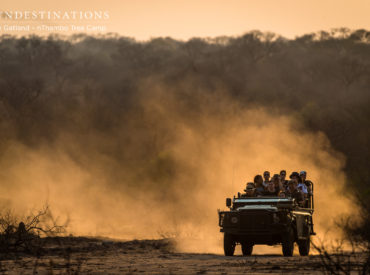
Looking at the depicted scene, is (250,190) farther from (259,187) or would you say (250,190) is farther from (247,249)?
(247,249)

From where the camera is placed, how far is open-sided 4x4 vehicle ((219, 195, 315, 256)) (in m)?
20.6

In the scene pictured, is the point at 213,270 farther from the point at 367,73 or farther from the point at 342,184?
the point at 367,73

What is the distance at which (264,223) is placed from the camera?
20.7m

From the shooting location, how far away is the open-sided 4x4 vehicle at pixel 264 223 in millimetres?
20594

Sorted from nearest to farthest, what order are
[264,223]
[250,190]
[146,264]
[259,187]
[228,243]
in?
[146,264] → [264,223] → [228,243] → [250,190] → [259,187]

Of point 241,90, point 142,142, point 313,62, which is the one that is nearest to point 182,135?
point 142,142

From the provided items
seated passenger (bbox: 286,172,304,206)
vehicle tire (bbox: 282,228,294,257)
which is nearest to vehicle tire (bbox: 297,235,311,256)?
seated passenger (bbox: 286,172,304,206)

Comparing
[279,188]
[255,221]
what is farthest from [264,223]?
[279,188]

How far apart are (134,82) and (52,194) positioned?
160 ft

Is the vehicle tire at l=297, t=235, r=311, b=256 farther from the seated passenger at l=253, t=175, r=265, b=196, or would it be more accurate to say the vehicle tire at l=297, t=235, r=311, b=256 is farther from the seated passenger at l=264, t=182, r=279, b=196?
the seated passenger at l=253, t=175, r=265, b=196

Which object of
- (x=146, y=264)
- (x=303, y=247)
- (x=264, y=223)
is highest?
(x=264, y=223)

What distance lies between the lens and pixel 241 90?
9050 cm

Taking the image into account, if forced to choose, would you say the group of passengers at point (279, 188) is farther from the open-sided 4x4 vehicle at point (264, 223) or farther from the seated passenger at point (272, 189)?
the open-sided 4x4 vehicle at point (264, 223)

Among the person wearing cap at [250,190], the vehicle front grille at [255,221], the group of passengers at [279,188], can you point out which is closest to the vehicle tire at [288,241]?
the vehicle front grille at [255,221]
